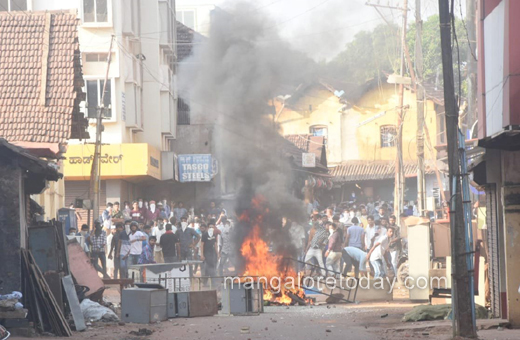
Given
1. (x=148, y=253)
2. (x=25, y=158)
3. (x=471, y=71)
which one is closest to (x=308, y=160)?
(x=148, y=253)

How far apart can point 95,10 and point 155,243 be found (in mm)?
15061

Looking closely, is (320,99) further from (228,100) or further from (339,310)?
(339,310)

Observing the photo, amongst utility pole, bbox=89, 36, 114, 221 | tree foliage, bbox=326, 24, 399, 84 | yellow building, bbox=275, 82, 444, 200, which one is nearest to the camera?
utility pole, bbox=89, 36, 114, 221

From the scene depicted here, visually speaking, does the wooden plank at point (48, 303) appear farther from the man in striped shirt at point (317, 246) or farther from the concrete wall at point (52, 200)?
the concrete wall at point (52, 200)

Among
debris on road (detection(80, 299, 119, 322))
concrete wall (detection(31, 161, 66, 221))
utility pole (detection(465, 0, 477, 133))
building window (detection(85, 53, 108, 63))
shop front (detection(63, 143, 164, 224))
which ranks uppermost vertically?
building window (detection(85, 53, 108, 63))

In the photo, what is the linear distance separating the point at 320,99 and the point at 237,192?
33422mm

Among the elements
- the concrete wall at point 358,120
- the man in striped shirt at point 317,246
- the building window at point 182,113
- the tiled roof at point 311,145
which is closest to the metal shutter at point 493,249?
the man in striped shirt at point 317,246

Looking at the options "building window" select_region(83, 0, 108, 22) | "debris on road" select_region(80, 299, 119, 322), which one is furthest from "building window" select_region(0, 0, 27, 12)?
"debris on road" select_region(80, 299, 119, 322)

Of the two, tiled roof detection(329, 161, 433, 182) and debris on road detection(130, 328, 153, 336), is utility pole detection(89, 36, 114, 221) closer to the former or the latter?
debris on road detection(130, 328, 153, 336)

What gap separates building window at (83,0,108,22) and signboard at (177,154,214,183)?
840cm

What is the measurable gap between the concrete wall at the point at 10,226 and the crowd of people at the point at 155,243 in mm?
9328

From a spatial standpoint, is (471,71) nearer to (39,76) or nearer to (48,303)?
(39,76)

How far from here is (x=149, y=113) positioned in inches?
1612

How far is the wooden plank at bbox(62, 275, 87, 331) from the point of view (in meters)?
14.8
